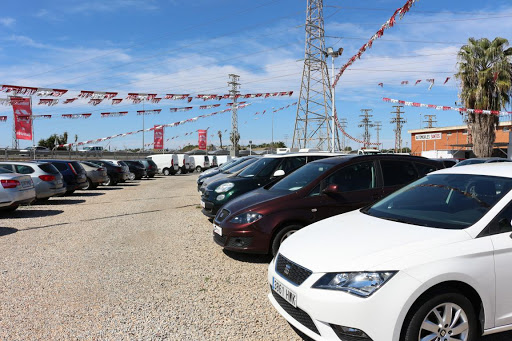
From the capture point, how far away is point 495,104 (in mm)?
24547

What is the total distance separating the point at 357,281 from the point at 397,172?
13.0ft

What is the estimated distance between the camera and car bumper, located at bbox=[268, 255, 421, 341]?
106 inches

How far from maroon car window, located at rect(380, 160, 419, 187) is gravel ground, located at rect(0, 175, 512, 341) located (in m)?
2.41

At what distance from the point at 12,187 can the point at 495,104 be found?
A: 26.2 meters

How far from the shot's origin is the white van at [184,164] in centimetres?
3511

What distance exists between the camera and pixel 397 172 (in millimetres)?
6355

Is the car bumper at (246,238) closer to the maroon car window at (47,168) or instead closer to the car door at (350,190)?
the car door at (350,190)

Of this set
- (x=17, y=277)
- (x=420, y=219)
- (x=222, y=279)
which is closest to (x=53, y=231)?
(x=17, y=277)

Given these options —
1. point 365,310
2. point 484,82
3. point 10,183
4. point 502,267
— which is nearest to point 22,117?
point 10,183

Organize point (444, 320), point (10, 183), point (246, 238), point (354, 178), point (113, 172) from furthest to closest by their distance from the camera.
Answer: point (113, 172) → point (10, 183) → point (354, 178) → point (246, 238) → point (444, 320)

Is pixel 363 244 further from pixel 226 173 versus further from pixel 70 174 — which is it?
pixel 70 174

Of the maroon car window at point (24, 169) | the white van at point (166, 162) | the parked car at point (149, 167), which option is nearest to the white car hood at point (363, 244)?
the maroon car window at point (24, 169)

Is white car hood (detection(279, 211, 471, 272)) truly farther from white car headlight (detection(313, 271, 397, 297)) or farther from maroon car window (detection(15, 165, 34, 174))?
maroon car window (detection(15, 165, 34, 174))

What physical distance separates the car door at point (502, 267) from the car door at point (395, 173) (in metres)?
3.03
